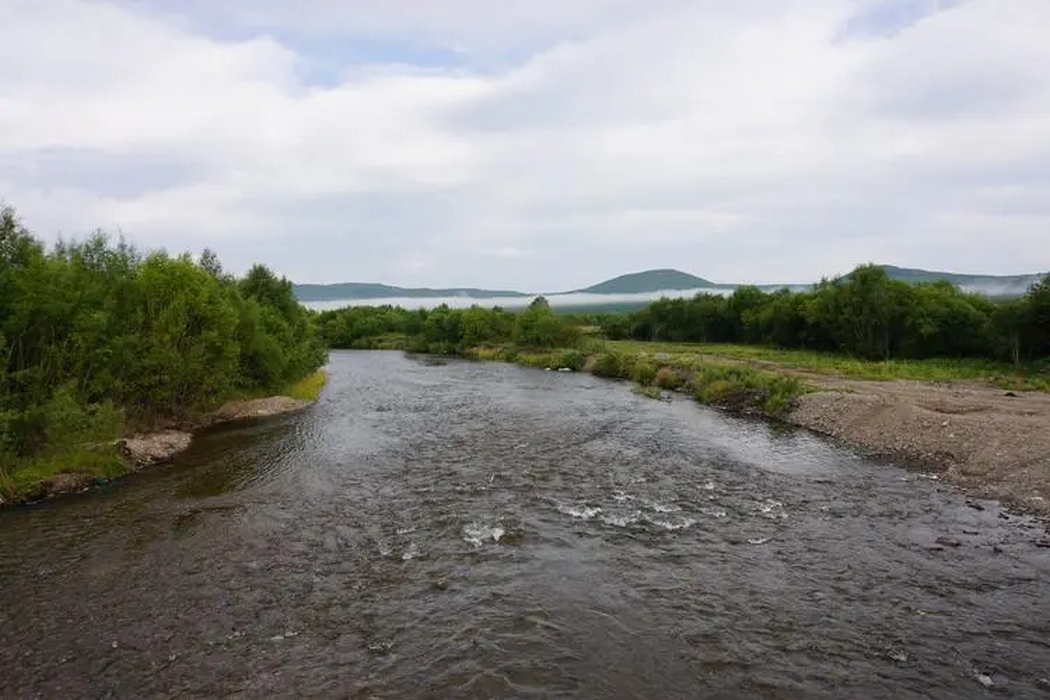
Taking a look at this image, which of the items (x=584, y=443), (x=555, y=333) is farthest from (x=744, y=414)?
(x=555, y=333)

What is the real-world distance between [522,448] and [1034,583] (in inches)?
744

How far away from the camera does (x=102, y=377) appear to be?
26969 millimetres

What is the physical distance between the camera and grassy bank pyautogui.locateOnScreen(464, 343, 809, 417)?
38688 mm

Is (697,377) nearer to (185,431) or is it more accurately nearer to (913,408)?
(913,408)

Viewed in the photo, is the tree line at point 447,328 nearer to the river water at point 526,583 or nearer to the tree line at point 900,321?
the tree line at point 900,321

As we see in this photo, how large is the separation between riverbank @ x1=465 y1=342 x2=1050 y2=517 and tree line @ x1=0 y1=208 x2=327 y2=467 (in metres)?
29.4

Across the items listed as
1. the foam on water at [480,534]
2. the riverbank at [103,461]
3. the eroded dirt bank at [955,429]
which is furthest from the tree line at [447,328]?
the foam on water at [480,534]

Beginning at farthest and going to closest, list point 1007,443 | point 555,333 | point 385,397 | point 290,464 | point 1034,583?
point 555,333 < point 385,397 < point 290,464 < point 1007,443 < point 1034,583

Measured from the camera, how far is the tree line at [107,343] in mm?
23172

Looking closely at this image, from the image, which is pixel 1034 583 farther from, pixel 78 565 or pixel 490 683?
pixel 78 565

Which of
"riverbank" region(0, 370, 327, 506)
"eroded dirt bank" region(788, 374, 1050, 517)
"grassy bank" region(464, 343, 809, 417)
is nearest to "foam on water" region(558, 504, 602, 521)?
"eroded dirt bank" region(788, 374, 1050, 517)

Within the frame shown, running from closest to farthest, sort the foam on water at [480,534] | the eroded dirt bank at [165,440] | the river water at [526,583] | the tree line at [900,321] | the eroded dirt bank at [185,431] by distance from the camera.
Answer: the river water at [526,583] → the foam on water at [480,534] → the eroded dirt bank at [165,440] → the eroded dirt bank at [185,431] → the tree line at [900,321]

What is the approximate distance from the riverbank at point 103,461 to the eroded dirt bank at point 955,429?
32.3 meters

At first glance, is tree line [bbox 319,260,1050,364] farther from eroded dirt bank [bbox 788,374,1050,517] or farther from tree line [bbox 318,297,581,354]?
eroded dirt bank [bbox 788,374,1050,517]
